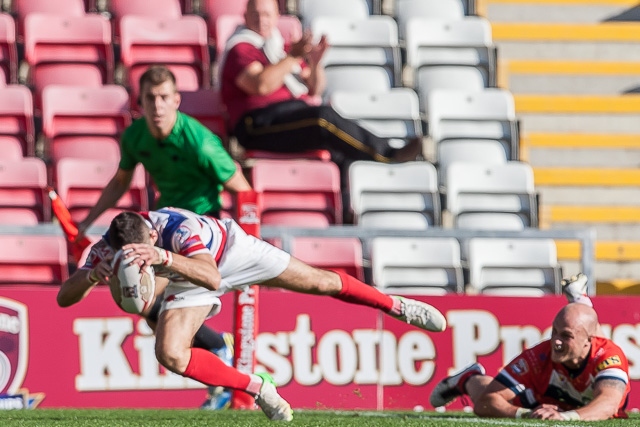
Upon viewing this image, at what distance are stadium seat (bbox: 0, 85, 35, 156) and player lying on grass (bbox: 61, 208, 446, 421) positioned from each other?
3721 millimetres

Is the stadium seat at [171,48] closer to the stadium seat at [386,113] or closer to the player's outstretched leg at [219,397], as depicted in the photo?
the stadium seat at [386,113]

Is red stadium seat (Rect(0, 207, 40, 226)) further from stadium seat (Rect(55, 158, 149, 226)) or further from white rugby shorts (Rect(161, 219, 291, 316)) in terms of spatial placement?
white rugby shorts (Rect(161, 219, 291, 316))

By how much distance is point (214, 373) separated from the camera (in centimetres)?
611

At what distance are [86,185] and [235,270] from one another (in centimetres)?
323

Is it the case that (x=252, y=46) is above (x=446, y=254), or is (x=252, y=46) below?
above

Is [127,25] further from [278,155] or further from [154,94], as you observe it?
[154,94]

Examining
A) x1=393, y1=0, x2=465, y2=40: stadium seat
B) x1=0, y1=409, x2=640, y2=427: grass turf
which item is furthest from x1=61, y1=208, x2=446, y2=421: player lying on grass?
x1=393, y1=0, x2=465, y2=40: stadium seat

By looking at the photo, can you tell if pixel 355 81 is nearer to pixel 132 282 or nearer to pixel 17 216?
pixel 17 216

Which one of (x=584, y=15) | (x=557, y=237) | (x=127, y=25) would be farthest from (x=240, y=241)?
(x=584, y=15)

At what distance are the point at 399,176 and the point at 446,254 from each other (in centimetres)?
82

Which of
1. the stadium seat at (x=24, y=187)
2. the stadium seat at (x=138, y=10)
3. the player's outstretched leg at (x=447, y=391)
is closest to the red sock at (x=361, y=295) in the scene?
the player's outstretched leg at (x=447, y=391)

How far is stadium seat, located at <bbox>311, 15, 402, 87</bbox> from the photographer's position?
35.8ft

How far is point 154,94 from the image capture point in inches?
288

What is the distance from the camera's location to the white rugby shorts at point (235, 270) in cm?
648
